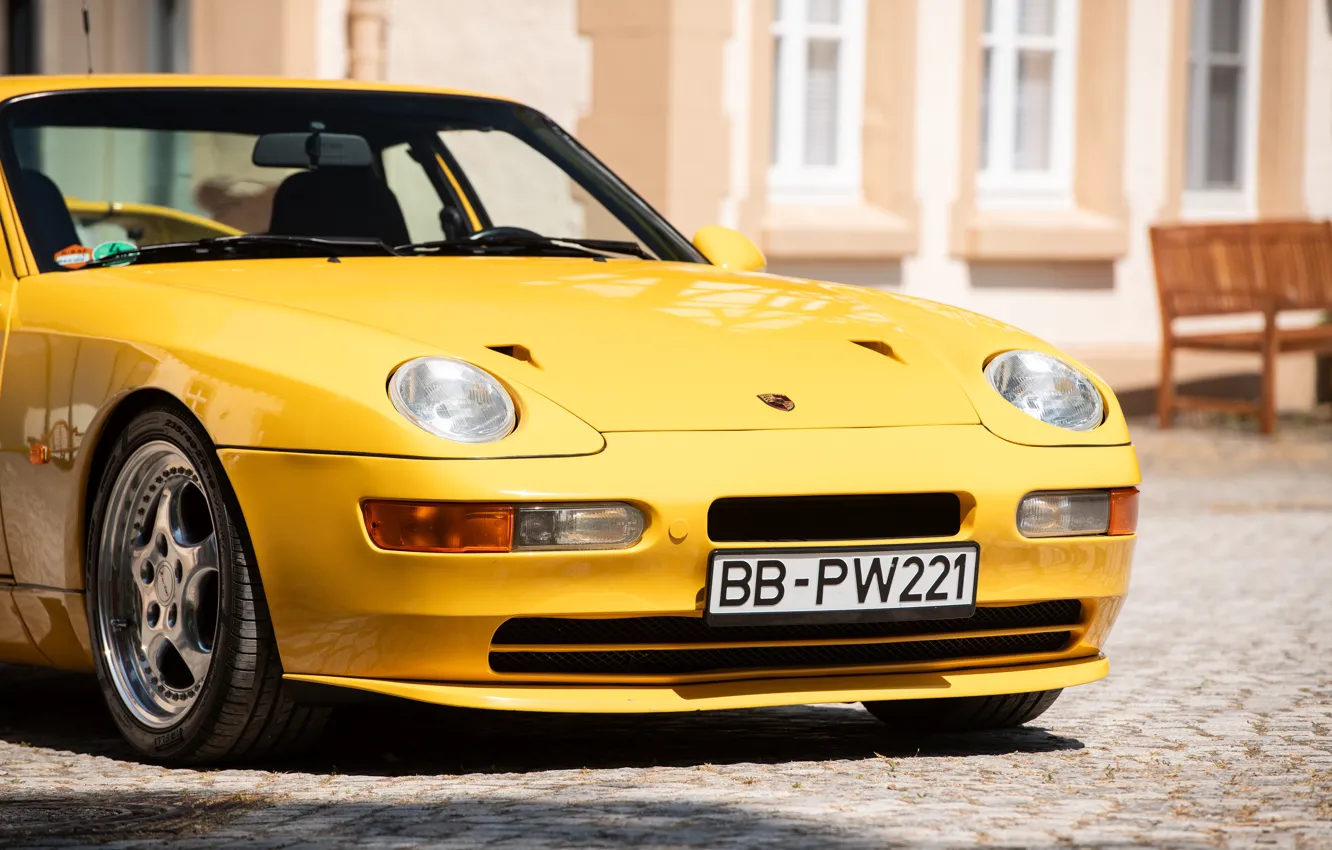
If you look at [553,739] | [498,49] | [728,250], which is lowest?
[553,739]

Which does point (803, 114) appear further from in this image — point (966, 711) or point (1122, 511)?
point (1122, 511)

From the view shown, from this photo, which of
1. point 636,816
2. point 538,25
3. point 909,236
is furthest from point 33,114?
point 909,236

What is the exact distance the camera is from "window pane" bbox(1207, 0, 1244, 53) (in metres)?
17.2

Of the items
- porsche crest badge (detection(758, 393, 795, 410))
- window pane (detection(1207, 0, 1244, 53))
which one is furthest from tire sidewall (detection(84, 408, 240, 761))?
window pane (detection(1207, 0, 1244, 53))

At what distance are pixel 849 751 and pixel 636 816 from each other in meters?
0.98

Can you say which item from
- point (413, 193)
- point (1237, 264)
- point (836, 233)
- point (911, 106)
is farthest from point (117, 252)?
point (1237, 264)

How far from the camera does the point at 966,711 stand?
5.14 m

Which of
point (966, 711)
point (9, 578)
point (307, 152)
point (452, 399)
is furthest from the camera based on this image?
point (307, 152)

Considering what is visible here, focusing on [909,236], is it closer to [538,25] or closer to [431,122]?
[538,25]

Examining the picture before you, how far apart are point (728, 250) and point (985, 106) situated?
1088 centimetres

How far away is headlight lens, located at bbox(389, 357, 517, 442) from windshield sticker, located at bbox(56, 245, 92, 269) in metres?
1.18

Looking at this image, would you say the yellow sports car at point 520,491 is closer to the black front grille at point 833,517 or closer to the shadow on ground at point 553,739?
the black front grille at point 833,517

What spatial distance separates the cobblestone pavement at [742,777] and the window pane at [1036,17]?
10.3 metres

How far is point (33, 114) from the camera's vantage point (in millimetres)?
5488
